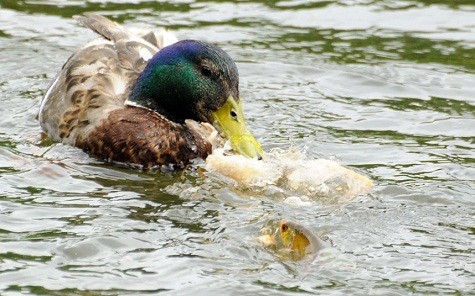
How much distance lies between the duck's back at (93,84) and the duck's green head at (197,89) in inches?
11.3

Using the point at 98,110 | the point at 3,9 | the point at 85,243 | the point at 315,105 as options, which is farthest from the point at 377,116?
the point at 3,9

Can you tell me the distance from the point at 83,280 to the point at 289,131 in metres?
3.86

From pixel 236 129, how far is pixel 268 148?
2.42 feet

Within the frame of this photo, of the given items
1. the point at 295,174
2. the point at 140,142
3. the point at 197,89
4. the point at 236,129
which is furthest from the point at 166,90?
the point at 295,174

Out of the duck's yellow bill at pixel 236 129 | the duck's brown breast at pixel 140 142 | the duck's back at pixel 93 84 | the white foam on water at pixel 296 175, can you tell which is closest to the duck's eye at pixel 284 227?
the white foam on water at pixel 296 175

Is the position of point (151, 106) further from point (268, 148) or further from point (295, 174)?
point (295, 174)

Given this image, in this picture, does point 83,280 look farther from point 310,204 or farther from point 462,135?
point 462,135

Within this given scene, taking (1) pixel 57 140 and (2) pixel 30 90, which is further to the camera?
(2) pixel 30 90

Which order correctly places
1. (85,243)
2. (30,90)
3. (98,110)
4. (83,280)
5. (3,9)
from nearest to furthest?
(83,280) < (85,243) < (98,110) < (30,90) < (3,9)

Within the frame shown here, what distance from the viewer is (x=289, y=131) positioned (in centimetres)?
1079

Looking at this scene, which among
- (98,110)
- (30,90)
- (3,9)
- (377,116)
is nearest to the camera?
(98,110)

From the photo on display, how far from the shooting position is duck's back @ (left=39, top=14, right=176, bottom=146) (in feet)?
33.6

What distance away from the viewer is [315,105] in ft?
37.7

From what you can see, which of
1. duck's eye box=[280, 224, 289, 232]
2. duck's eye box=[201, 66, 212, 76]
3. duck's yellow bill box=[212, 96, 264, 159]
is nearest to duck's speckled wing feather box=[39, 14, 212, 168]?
duck's yellow bill box=[212, 96, 264, 159]
